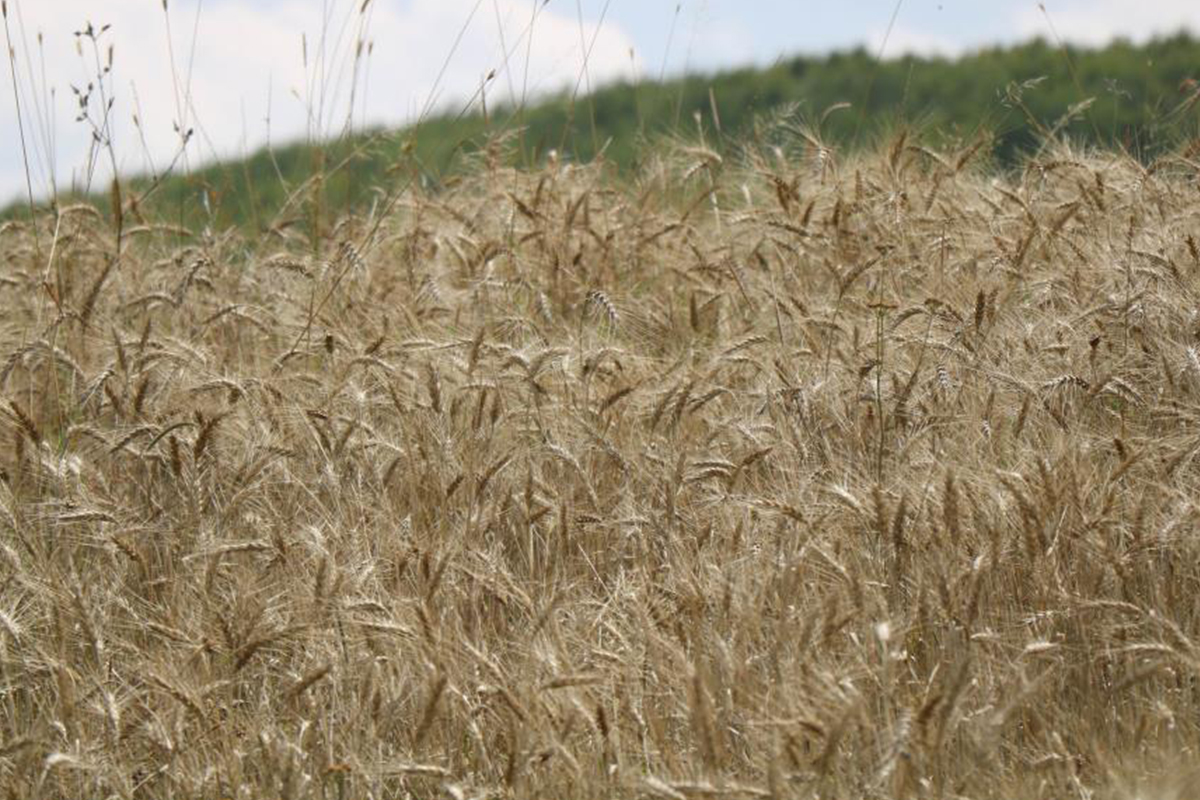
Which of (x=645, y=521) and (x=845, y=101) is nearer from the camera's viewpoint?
(x=645, y=521)

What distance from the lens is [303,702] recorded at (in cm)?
306

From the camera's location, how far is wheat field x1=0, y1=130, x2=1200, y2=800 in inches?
107

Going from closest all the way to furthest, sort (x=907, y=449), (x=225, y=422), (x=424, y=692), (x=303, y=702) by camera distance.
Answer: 1. (x=424, y=692)
2. (x=303, y=702)
3. (x=907, y=449)
4. (x=225, y=422)

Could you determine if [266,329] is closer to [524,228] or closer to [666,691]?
[524,228]

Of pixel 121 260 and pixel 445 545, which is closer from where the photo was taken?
pixel 445 545

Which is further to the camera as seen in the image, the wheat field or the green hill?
the green hill

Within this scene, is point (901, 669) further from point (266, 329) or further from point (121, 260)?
point (121, 260)

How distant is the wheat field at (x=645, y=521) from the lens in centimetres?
273

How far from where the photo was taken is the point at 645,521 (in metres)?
3.29

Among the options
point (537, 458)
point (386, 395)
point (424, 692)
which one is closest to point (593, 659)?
point (424, 692)

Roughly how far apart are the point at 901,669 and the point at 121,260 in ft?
11.5

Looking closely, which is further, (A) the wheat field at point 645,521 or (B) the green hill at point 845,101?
(B) the green hill at point 845,101

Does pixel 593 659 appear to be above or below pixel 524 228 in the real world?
below

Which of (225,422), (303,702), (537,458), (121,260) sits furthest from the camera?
(121,260)
